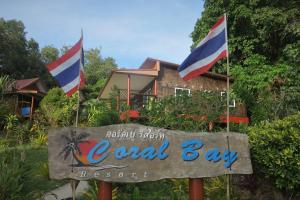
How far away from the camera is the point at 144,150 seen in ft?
21.9

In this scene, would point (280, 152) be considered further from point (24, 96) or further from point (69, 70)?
point (24, 96)

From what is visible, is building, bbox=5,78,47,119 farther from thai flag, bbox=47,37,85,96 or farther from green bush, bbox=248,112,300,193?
green bush, bbox=248,112,300,193

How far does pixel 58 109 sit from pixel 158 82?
734 cm

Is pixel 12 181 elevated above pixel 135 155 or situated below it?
below

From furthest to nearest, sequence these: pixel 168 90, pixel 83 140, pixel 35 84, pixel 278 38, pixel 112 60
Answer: pixel 112 60
pixel 35 84
pixel 278 38
pixel 168 90
pixel 83 140

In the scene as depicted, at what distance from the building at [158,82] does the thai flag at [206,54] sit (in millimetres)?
10186

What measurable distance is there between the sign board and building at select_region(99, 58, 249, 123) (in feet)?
36.0

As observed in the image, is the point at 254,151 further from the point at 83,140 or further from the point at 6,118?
the point at 6,118

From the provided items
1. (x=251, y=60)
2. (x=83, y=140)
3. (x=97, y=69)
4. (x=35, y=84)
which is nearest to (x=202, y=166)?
(x=83, y=140)

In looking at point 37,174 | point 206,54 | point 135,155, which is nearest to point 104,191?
point 135,155

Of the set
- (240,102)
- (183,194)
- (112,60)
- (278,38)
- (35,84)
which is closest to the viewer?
(183,194)

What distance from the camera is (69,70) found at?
788 centimetres

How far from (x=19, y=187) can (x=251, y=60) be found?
712 inches

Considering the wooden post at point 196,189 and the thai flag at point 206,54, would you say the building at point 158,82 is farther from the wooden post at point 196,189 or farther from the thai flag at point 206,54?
the wooden post at point 196,189
